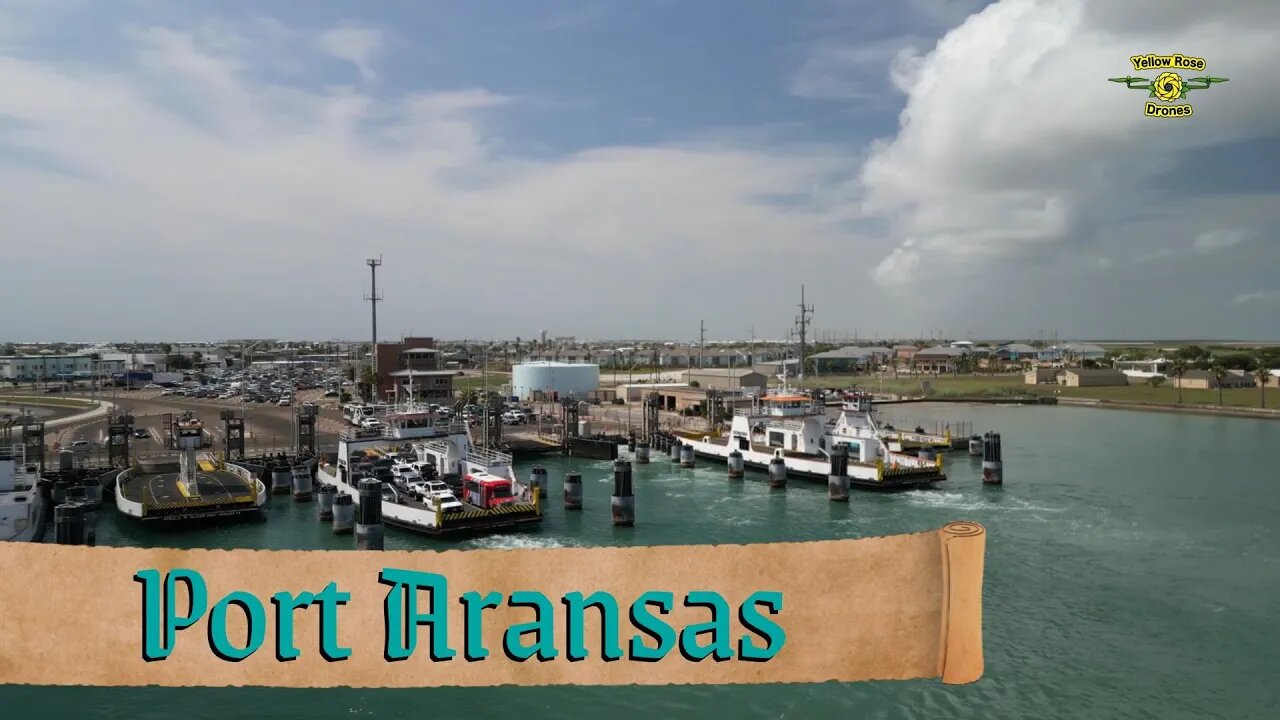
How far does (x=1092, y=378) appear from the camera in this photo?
405 ft

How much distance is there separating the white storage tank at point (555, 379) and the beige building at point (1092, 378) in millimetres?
77628

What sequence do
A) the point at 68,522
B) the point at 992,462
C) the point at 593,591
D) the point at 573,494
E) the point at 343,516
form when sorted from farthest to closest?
the point at 992,462 < the point at 573,494 < the point at 343,516 < the point at 68,522 < the point at 593,591

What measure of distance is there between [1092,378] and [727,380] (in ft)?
201

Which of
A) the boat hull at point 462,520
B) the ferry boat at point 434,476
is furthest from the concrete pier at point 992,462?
the boat hull at point 462,520

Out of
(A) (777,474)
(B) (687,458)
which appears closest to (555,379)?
(B) (687,458)

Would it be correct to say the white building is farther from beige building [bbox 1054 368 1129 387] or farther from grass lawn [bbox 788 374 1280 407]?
beige building [bbox 1054 368 1129 387]

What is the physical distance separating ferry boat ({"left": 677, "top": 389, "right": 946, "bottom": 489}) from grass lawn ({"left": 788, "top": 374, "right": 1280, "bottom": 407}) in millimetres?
66054

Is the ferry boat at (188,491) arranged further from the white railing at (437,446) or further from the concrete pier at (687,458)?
the concrete pier at (687,458)

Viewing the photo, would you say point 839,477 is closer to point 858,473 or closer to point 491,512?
point 858,473

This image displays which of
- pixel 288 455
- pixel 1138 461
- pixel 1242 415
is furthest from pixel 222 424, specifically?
pixel 1242 415

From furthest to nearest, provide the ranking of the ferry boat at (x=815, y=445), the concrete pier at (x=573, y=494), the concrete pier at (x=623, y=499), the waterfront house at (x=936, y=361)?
the waterfront house at (x=936, y=361)
the ferry boat at (x=815, y=445)
the concrete pier at (x=573, y=494)
the concrete pier at (x=623, y=499)

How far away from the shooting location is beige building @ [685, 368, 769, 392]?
355 ft

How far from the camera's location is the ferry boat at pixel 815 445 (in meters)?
47.4

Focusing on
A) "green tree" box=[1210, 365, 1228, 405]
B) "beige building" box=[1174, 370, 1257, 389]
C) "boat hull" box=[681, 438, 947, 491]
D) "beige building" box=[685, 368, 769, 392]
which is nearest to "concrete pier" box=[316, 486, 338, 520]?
"boat hull" box=[681, 438, 947, 491]
